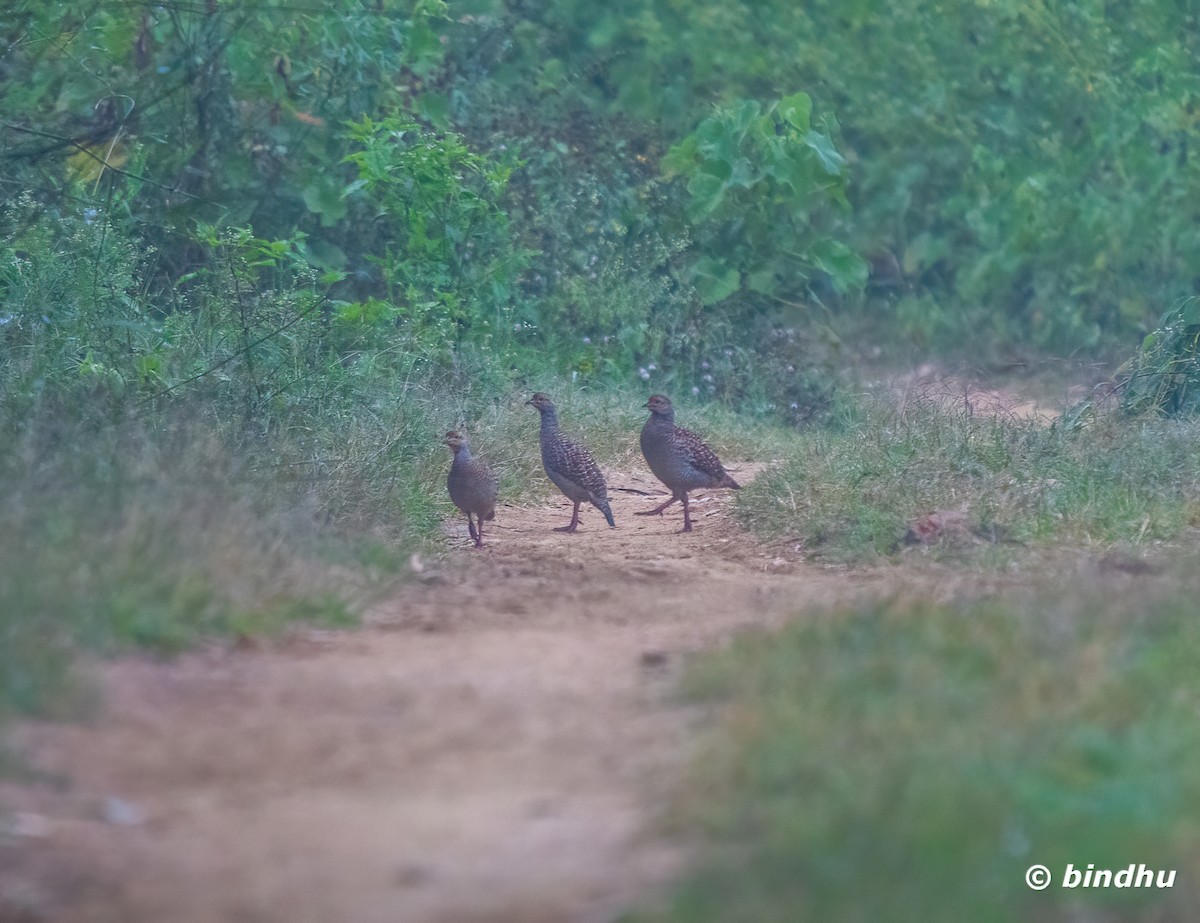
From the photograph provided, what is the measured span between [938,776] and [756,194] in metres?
11.7

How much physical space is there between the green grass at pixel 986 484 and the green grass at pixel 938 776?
2868 millimetres

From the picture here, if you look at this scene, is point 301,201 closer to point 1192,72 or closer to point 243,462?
point 243,462

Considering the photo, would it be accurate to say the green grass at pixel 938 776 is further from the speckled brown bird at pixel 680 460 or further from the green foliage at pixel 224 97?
the green foliage at pixel 224 97

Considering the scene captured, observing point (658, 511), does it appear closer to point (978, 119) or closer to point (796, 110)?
point (796, 110)

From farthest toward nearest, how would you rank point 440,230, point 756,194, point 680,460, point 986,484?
point 756,194
point 440,230
point 680,460
point 986,484

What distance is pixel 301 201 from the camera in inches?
534

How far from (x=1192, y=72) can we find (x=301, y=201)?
9.72 m

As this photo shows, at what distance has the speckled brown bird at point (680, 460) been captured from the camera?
31.6ft

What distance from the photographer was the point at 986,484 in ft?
27.6

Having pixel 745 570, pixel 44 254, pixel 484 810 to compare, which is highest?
pixel 44 254

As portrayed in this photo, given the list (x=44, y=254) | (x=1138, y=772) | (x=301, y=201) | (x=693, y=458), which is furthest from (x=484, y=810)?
(x=301, y=201)

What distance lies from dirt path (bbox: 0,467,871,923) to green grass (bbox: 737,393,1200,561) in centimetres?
223

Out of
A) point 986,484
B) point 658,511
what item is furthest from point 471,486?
point 986,484

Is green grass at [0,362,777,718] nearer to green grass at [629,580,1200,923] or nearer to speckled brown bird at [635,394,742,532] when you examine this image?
speckled brown bird at [635,394,742,532]
